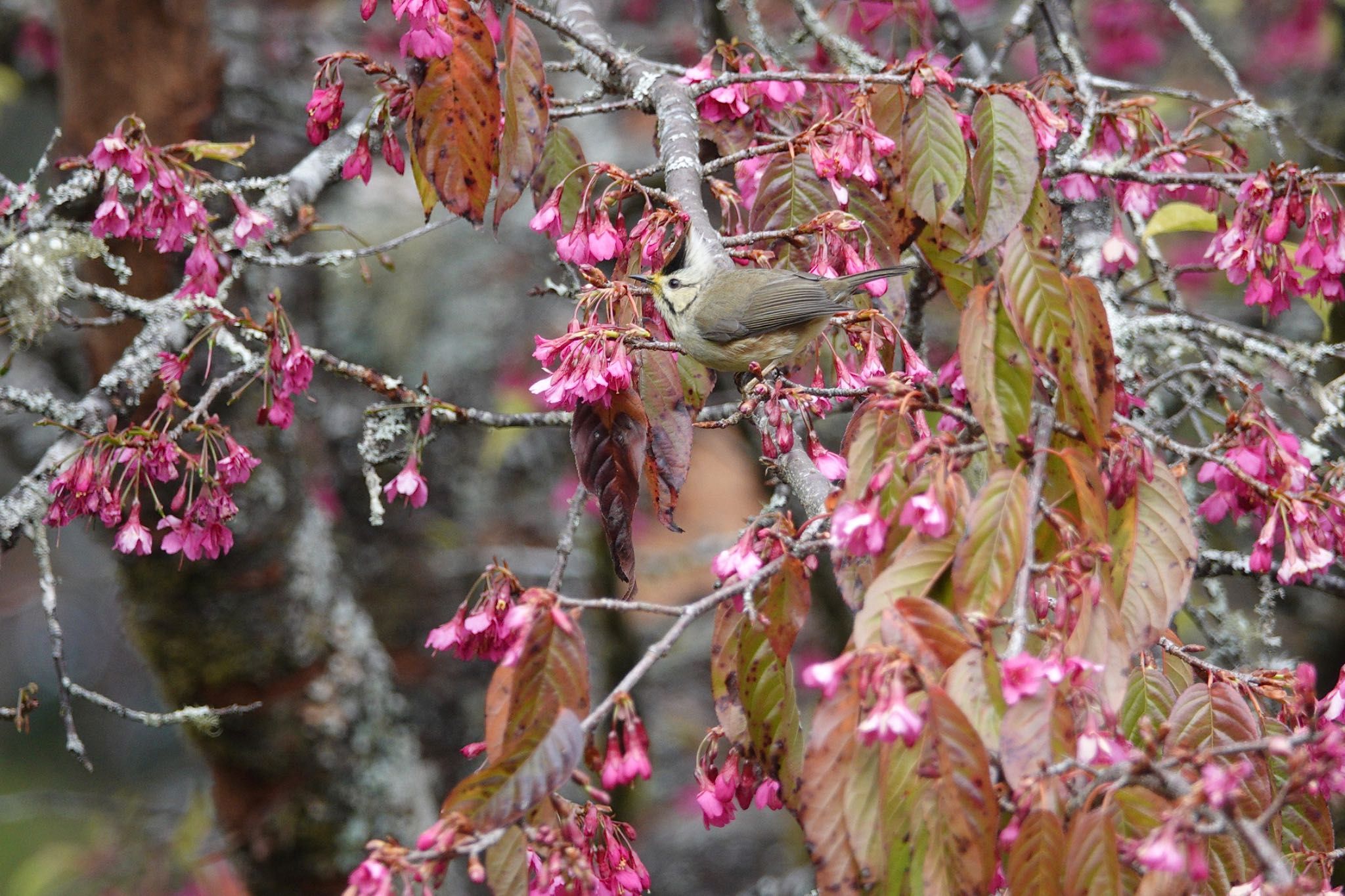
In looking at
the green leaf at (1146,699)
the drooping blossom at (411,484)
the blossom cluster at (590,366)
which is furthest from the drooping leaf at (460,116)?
the green leaf at (1146,699)

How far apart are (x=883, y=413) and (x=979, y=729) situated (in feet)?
1.40

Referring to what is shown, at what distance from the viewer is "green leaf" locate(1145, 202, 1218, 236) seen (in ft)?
8.41

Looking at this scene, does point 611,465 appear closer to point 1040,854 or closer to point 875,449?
point 875,449

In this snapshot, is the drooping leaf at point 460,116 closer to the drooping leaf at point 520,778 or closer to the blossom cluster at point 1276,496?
the drooping leaf at point 520,778

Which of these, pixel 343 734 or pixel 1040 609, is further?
pixel 343 734

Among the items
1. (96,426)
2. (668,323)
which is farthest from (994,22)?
(96,426)

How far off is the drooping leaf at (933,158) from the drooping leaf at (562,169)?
2.32 ft

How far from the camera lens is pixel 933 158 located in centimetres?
179

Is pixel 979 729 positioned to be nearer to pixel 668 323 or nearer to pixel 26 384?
pixel 668 323

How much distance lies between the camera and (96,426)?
2299mm

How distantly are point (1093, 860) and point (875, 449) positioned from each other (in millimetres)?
543

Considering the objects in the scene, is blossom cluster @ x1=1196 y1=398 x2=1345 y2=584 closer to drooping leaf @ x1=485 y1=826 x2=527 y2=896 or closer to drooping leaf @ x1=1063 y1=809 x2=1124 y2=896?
drooping leaf @ x1=1063 y1=809 x2=1124 y2=896

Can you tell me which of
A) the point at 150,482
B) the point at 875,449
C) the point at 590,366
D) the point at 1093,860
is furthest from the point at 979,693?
the point at 150,482

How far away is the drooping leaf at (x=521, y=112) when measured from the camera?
1852 millimetres
